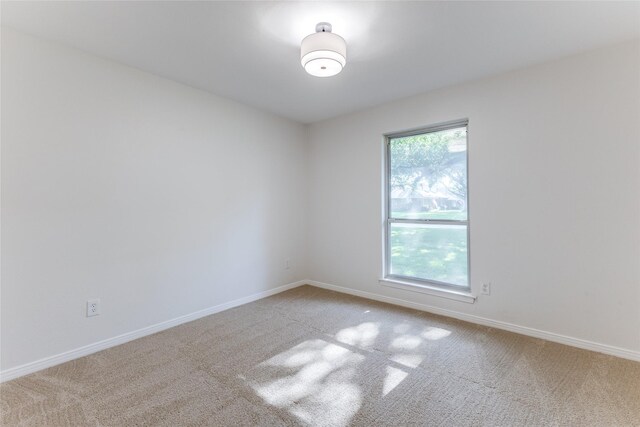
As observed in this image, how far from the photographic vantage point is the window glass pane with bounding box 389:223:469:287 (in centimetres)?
304

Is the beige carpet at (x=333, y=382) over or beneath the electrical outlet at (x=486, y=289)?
beneath

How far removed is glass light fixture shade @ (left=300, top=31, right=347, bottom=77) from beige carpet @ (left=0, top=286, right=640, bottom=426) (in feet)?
7.04

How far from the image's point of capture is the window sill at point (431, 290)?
9.56 feet

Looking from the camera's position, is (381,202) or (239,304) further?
(381,202)

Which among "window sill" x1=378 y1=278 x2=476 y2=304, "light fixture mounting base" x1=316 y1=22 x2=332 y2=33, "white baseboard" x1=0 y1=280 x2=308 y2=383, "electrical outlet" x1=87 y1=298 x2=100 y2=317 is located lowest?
"white baseboard" x1=0 y1=280 x2=308 y2=383

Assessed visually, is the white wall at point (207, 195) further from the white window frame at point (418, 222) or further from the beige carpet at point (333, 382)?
the beige carpet at point (333, 382)

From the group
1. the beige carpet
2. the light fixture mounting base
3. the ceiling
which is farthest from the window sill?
the light fixture mounting base

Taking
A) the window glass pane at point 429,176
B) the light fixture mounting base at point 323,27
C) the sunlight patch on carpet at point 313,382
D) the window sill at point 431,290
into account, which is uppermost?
the light fixture mounting base at point 323,27

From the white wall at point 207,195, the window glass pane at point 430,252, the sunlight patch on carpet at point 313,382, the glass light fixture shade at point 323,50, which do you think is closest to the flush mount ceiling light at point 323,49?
the glass light fixture shade at point 323,50

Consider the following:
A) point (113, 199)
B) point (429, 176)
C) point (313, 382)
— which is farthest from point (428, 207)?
point (113, 199)

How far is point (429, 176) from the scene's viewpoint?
3.25 meters

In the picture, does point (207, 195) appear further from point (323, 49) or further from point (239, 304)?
point (323, 49)

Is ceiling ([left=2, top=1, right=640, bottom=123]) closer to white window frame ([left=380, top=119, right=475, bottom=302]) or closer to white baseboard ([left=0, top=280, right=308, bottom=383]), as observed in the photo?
white window frame ([left=380, top=119, right=475, bottom=302])

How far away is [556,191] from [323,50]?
2.21m
